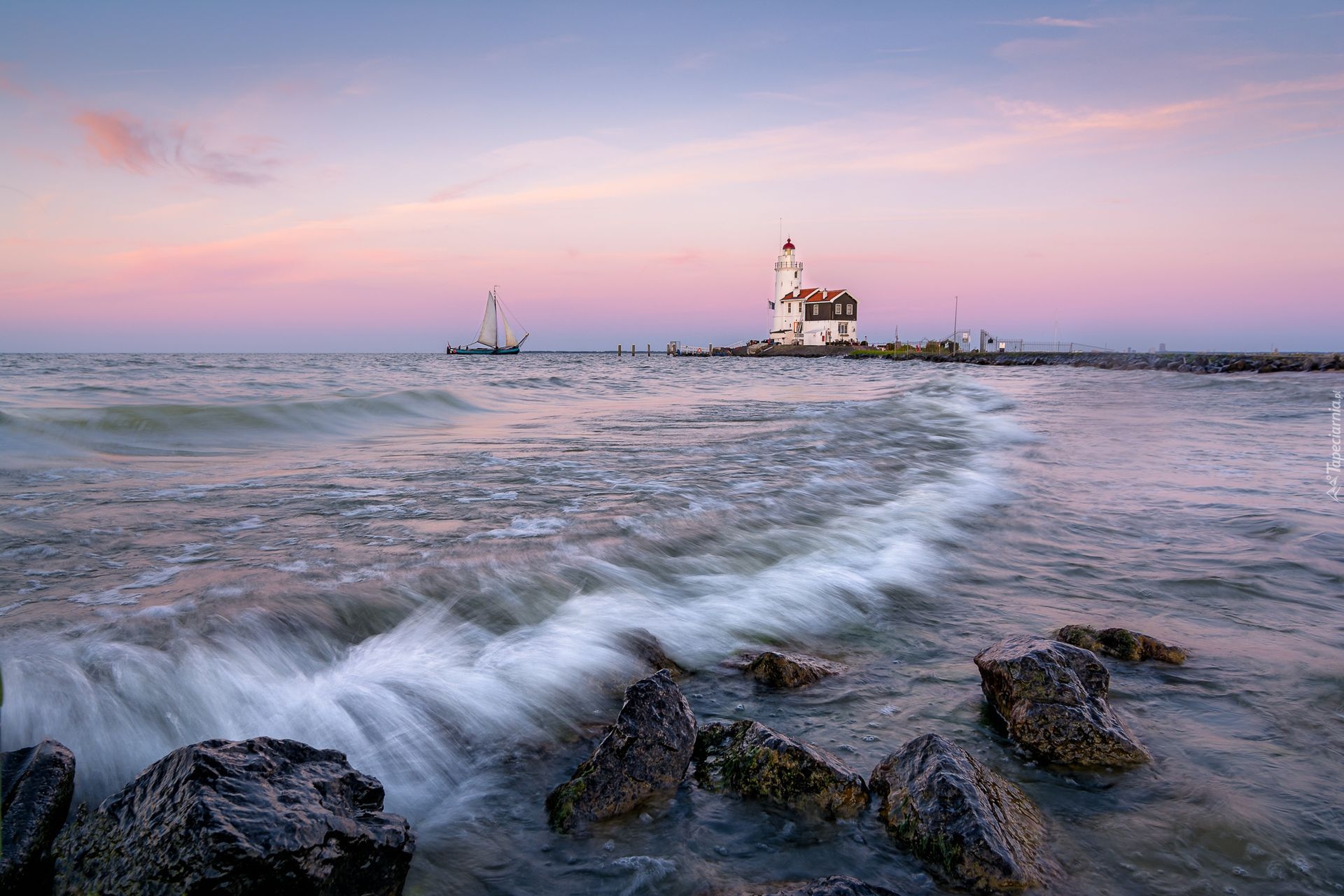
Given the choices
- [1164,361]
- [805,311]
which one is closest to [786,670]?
[1164,361]

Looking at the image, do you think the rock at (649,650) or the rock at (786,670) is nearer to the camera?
the rock at (786,670)

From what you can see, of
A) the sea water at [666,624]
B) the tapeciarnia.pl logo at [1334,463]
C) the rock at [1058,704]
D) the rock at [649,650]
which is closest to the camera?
the sea water at [666,624]

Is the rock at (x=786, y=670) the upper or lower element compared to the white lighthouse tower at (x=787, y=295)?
lower

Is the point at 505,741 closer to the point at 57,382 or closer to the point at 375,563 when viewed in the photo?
the point at 375,563

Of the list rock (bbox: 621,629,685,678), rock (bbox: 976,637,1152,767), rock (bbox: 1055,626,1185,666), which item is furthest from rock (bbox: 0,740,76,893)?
rock (bbox: 1055,626,1185,666)

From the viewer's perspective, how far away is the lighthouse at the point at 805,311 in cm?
8956

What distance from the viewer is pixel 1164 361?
46.6 m

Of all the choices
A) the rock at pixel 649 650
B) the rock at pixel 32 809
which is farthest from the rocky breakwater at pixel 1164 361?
the rock at pixel 32 809

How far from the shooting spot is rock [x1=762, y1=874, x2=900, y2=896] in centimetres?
210

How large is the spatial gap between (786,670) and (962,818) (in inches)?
53.1

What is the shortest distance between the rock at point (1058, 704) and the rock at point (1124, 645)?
603 mm

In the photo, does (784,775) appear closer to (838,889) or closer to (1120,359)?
(838,889)

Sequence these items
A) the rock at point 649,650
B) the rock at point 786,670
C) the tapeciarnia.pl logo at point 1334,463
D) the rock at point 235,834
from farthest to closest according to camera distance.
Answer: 1. the tapeciarnia.pl logo at point 1334,463
2. the rock at point 649,650
3. the rock at point 786,670
4. the rock at point 235,834

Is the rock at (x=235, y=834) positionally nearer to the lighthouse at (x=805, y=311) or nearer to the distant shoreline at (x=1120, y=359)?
the distant shoreline at (x=1120, y=359)
